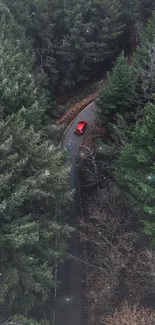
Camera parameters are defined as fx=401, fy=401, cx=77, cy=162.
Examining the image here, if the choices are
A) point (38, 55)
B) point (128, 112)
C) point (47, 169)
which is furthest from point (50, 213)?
point (38, 55)

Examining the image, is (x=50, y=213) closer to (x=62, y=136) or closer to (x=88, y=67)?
(x=62, y=136)

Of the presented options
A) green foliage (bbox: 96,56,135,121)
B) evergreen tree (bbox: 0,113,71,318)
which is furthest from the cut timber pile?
evergreen tree (bbox: 0,113,71,318)

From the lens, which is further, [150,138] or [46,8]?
[46,8]

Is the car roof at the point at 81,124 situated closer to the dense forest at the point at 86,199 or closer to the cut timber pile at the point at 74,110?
the cut timber pile at the point at 74,110

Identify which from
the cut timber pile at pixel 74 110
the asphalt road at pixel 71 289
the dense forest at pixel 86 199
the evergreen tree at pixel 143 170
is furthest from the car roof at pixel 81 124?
the evergreen tree at pixel 143 170

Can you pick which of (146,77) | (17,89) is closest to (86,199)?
(146,77)

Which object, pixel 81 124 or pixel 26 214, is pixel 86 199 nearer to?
pixel 81 124
